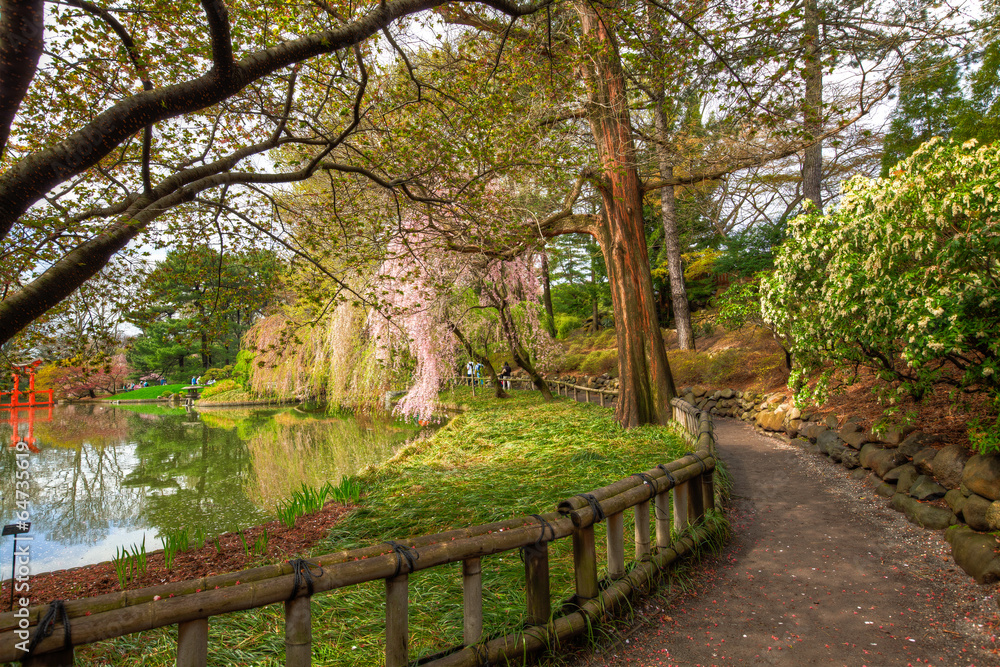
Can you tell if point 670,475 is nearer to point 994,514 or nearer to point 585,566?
point 585,566

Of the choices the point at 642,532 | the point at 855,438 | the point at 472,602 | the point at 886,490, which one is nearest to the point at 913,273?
the point at 886,490

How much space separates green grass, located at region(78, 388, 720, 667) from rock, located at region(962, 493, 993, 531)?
2323mm

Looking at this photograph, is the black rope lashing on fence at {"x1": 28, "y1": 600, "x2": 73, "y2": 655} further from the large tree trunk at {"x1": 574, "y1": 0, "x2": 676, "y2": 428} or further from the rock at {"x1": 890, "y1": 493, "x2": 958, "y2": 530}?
the large tree trunk at {"x1": 574, "y1": 0, "x2": 676, "y2": 428}

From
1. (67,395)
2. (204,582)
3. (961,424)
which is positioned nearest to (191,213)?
(204,582)

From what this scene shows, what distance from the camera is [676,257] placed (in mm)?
14516

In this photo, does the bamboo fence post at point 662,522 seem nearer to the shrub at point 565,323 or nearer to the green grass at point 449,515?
the green grass at point 449,515

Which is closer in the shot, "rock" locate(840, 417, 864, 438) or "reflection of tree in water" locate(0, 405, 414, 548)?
"rock" locate(840, 417, 864, 438)

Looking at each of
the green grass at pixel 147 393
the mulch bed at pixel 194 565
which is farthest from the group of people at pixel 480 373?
the green grass at pixel 147 393

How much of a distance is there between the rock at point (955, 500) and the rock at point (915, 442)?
3.02 feet

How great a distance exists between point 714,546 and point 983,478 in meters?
1.84

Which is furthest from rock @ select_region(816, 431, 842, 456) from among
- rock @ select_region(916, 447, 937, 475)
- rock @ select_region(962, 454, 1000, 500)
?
rock @ select_region(962, 454, 1000, 500)

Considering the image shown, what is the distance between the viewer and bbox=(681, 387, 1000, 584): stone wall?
329 centimetres

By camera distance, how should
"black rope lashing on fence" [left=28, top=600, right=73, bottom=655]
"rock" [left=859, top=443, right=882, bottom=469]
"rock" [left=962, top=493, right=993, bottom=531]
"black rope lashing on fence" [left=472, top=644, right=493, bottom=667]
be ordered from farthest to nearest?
"rock" [left=859, top=443, right=882, bottom=469]
"rock" [left=962, top=493, right=993, bottom=531]
"black rope lashing on fence" [left=472, top=644, right=493, bottom=667]
"black rope lashing on fence" [left=28, top=600, right=73, bottom=655]

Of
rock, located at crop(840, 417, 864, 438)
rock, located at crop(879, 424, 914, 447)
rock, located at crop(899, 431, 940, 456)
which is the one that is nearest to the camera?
rock, located at crop(899, 431, 940, 456)
